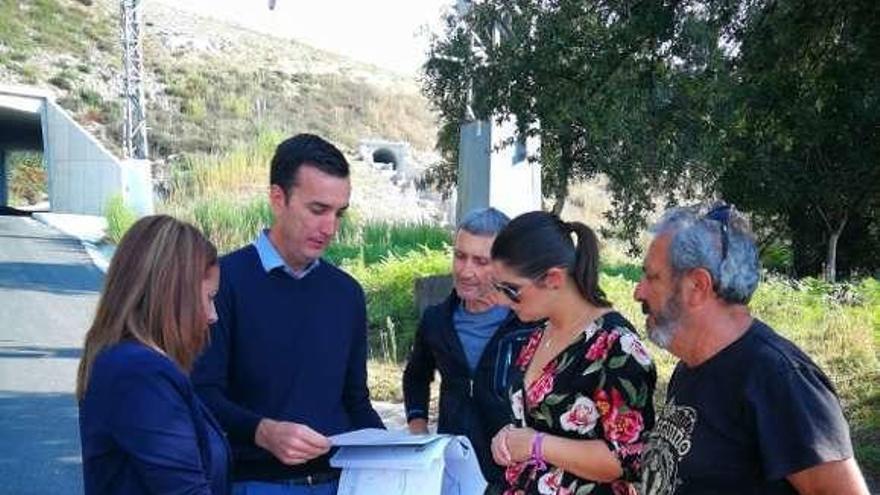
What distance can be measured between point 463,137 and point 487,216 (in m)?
6.66

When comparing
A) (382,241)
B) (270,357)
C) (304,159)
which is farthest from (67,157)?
(270,357)

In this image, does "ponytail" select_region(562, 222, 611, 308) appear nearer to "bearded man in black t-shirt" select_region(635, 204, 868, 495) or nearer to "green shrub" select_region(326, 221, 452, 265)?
"bearded man in black t-shirt" select_region(635, 204, 868, 495)

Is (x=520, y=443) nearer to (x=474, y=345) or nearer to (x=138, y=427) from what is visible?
(x=474, y=345)

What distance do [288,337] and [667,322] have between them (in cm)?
107

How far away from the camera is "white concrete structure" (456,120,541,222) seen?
385 inches

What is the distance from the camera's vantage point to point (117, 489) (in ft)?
6.50

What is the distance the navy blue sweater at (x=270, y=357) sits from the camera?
2648 mm

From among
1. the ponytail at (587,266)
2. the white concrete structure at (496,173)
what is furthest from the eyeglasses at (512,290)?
the white concrete structure at (496,173)

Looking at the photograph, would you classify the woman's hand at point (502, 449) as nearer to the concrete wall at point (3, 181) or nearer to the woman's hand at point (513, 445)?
the woman's hand at point (513, 445)

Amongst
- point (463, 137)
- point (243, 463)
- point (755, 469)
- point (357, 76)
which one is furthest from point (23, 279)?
point (357, 76)

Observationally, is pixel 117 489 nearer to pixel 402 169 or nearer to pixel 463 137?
pixel 463 137

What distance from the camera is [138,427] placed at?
193 centimetres

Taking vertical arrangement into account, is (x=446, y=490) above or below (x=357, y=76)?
below

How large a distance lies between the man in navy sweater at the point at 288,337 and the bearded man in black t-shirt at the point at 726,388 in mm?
934
